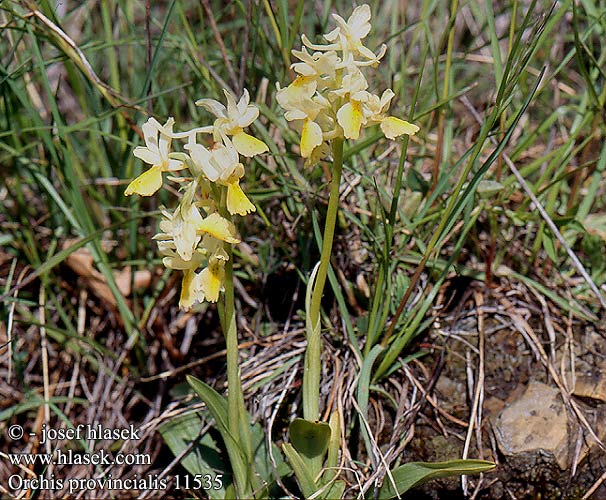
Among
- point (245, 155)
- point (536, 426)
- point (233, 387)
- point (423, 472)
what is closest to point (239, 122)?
point (245, 155)

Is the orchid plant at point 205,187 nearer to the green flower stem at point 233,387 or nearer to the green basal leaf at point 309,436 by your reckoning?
the green flower stem at point 233,387

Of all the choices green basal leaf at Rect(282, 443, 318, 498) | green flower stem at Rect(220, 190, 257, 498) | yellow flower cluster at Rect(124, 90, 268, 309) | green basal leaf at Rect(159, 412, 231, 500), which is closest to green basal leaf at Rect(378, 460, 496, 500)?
green basal leaf at Rect(282, 443, 318, 498)

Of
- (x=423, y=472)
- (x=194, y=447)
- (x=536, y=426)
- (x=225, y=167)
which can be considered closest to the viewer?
(x=225, y=167)

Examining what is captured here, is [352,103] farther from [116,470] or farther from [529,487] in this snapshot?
[116,470]

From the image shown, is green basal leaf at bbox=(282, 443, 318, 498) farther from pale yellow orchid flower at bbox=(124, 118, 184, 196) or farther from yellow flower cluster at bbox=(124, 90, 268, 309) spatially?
pale yellow orchid flower at bbox=(124, 118, 184, 196)

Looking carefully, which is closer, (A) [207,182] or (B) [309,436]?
(A) [207,182]

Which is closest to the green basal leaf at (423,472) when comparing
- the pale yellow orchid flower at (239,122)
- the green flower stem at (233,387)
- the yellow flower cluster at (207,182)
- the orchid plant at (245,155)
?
the orchid plant at (245,155)

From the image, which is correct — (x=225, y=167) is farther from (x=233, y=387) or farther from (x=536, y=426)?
(x=536, y=426)
